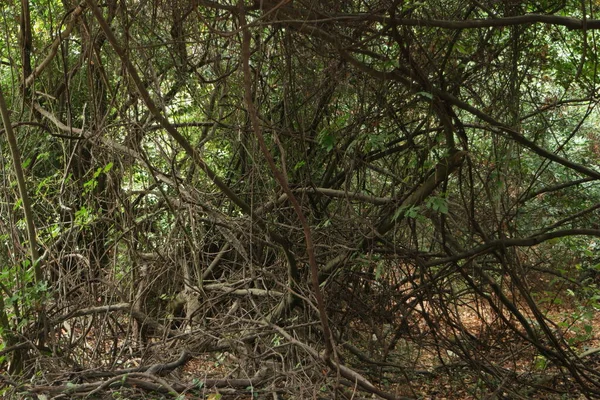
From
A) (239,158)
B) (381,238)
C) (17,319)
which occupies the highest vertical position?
(239,158)

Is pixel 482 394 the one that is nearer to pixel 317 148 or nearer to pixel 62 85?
pixel 317 148

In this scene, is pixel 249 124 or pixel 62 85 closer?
pixel 249 124

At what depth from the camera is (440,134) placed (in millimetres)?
4840

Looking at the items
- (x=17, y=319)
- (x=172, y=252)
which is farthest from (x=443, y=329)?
(x=17, y=319)

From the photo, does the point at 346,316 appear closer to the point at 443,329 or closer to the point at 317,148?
the point at 443,329

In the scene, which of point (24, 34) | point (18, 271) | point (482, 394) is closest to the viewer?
point (18, 271)

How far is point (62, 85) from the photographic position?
21.4 ft

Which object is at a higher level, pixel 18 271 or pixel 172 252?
pixel 172 252

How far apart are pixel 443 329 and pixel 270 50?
102 inches

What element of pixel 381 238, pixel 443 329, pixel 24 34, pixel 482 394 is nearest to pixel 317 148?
pixel 381 238

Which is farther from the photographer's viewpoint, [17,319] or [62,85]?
[62,85]

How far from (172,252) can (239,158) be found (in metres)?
1.28

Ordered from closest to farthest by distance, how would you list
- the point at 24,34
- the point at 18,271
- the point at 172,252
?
the point at 18,271 → the point at 172,252 → the point at 24,34

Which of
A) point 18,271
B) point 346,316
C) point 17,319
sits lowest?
point 17,319
